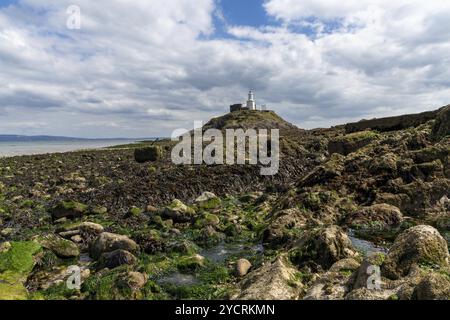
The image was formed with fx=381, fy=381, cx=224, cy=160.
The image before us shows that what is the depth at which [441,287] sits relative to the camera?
809cm

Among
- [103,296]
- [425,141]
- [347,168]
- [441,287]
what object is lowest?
[103,296]

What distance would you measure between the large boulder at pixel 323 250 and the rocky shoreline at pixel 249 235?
0.04m

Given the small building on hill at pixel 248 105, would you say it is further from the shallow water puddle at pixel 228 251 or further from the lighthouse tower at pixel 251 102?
the shallow water puddle at pixel 228 251

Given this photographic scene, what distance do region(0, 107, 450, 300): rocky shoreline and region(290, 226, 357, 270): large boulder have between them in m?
0.04

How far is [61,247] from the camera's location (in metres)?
16.8

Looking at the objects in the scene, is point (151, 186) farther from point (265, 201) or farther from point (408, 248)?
point (408, 248)

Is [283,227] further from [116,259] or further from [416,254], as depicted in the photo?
[416,254]

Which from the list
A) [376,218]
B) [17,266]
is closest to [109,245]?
[17,266]

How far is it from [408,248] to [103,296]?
9180mm

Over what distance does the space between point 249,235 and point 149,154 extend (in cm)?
3549

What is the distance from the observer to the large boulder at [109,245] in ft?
53.3

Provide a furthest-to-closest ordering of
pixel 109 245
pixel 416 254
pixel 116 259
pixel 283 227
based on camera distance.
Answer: pixel 283 227, pixel 109 245, pixel 116 259, pixel 416 254
